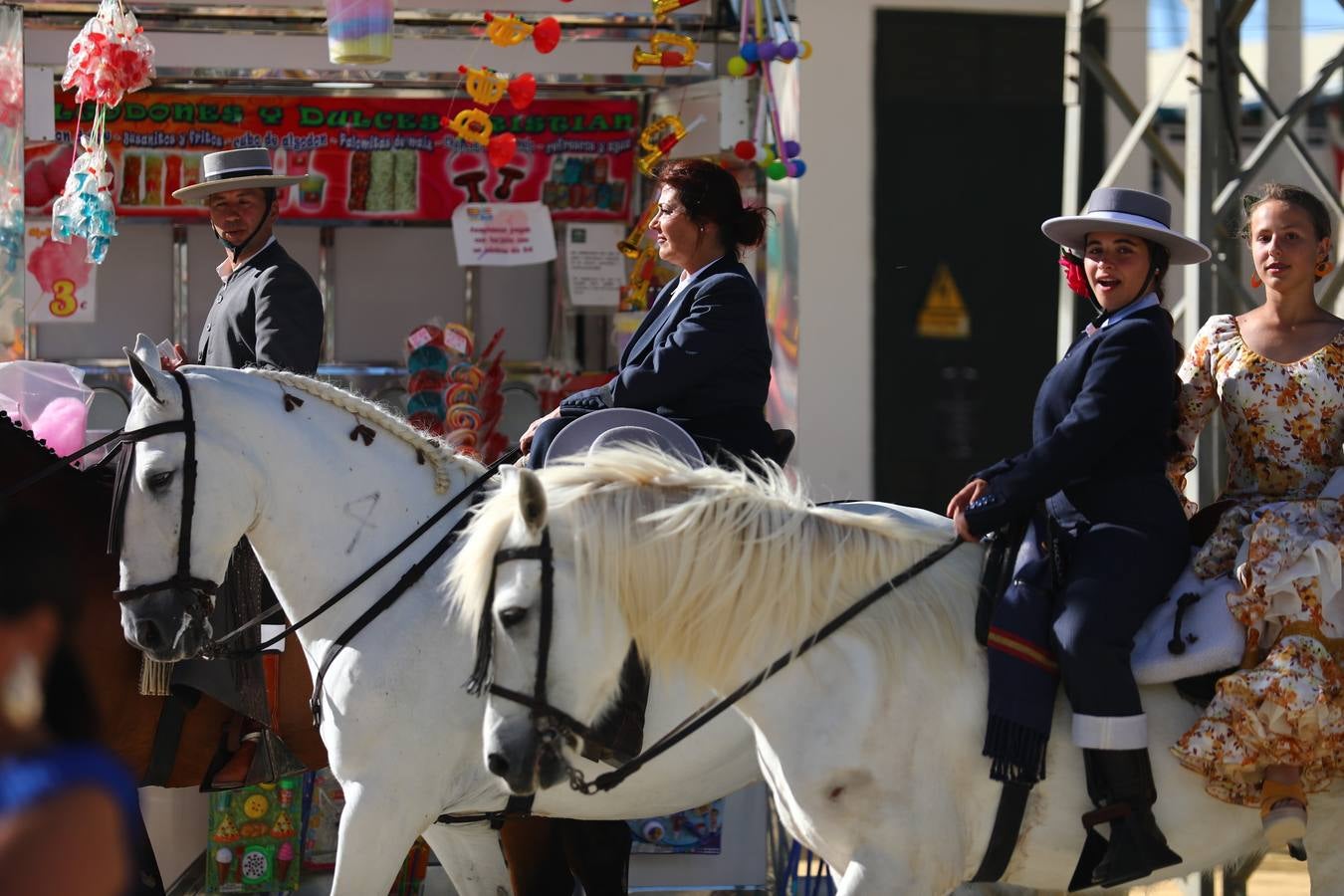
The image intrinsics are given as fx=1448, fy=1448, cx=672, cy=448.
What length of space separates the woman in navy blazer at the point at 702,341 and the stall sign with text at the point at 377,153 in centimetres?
346

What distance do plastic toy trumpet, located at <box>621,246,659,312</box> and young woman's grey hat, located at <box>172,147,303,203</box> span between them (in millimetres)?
2167

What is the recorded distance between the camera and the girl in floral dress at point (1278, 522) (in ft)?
9.28

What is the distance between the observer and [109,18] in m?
5.08

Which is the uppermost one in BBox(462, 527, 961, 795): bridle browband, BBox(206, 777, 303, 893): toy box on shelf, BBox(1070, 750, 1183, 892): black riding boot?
BBox(462, 527, 961, 795): bridle browband

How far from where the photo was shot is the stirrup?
2805 mm

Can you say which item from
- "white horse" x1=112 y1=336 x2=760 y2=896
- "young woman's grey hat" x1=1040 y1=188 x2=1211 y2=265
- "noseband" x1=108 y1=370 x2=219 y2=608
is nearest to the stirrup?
"young woman's grey hat" x1=1040 y1=188 x2=1211 y2=265

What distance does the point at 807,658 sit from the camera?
2.88 metres

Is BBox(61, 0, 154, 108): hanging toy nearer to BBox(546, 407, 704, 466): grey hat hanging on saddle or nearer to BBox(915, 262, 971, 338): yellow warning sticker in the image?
BBox(546, 407, 704, 466): grey hat hanging on saddle

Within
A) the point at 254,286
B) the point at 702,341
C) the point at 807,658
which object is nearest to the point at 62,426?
the point at 254,286

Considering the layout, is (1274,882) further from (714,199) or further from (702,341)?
(714,199)

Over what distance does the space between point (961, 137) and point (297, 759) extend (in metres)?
7.56

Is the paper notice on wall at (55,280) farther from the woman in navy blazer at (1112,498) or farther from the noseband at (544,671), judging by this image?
the woman in navy blazer at (1112,498)

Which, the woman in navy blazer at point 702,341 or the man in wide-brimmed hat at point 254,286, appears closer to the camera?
the woman in navy blazer at point 702,341

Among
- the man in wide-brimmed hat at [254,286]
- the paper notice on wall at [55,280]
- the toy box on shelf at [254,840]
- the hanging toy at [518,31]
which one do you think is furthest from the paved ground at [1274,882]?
the paper notice on wall at [55,280]
